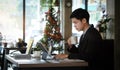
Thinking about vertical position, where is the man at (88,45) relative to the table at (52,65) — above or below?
above

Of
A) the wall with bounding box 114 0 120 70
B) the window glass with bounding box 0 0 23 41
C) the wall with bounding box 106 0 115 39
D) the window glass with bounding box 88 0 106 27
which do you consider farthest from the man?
the window glass with bounding box 0 0 23 41

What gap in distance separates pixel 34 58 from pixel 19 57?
0.57ft

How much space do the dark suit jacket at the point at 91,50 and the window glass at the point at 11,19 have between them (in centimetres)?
551

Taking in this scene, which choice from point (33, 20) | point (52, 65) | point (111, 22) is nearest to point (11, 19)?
point (33, 20)

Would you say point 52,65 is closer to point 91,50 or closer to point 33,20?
point 91,50

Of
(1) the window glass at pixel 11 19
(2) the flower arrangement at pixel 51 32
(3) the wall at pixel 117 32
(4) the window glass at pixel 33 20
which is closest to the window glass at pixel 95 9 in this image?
(4) the window glass at pixel 33 20

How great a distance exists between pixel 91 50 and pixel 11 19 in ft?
19.1

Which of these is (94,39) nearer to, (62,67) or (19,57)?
(62,67)

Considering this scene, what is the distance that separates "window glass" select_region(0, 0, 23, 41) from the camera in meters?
8.81

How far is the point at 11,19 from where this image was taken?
29.3 ft

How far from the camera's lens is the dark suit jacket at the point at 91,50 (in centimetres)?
338

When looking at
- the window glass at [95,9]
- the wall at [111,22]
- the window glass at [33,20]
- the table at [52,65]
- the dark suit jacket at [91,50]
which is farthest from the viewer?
the window glass at [33,20]

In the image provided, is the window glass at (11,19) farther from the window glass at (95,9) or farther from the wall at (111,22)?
the wall at (111,22)

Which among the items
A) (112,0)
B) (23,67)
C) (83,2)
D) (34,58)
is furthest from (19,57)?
(83,2)
